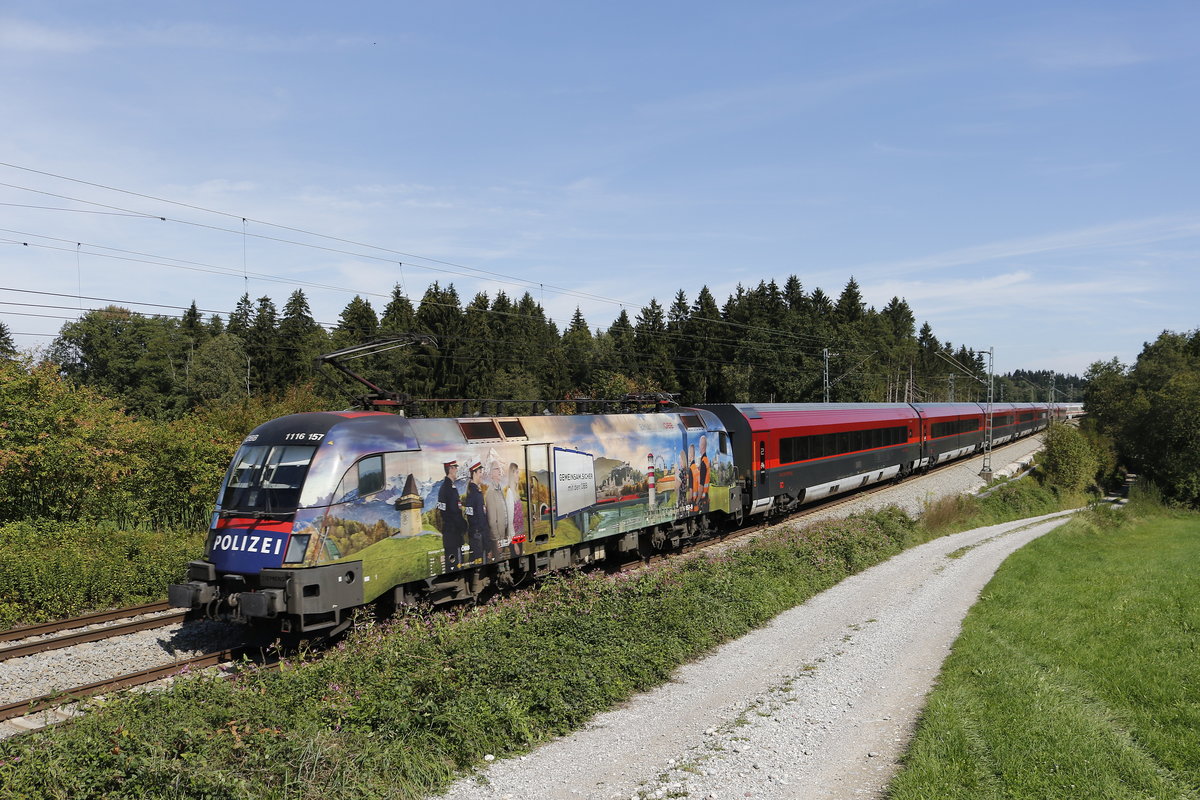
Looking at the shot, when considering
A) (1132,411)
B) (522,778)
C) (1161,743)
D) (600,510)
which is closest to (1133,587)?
(1161,743)

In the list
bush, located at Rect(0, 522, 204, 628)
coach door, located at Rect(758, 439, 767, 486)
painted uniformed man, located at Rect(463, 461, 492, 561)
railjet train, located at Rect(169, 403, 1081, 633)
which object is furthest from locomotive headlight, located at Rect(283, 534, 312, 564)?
coach door, located at Rect(758, 439, 767, 486)

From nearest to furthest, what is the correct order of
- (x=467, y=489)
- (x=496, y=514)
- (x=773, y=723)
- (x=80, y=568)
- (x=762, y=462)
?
(x=773, y=723) < (x=467, y=489) < (x=496, y=514) < (x=80, y=568) < (x=762, y=462)

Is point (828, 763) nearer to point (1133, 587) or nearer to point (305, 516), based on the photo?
point (305, 516)

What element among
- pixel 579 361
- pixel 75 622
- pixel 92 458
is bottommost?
pixel 75 622

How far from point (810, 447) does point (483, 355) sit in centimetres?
5110

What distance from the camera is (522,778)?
8070 millimetres

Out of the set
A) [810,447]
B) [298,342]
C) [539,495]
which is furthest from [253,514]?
[298,342]

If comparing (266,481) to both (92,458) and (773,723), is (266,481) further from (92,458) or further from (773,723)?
(92,458)

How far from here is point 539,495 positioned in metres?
15.2

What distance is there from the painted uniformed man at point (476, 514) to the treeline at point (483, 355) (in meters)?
46.3

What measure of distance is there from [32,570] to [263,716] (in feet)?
30.1

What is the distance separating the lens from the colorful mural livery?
1152 centimetres

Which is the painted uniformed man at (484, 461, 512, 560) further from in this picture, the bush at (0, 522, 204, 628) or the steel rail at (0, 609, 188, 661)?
the bush at (0, 522, 204, 628)

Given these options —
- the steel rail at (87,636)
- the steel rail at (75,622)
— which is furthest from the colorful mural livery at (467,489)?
the steel rail at (75,622)
